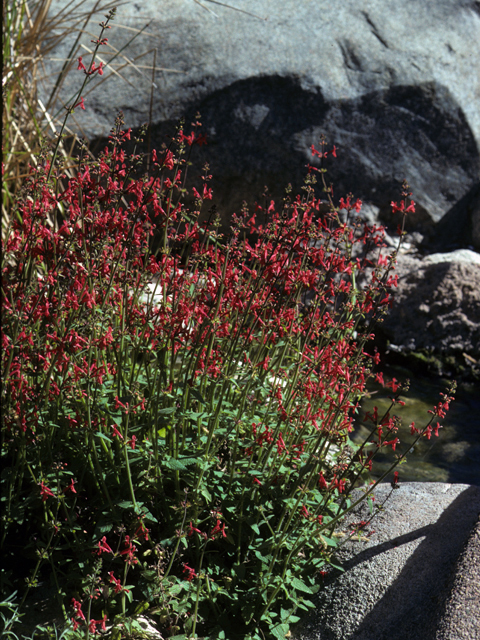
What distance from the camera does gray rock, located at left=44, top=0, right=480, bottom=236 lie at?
20.3ft

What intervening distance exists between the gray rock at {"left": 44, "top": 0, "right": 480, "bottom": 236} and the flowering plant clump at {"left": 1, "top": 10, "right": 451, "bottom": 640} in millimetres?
4048

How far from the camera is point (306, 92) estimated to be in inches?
254

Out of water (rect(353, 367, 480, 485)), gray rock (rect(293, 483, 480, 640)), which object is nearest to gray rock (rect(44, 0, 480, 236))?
water (rect(353, 367, 480, 485))

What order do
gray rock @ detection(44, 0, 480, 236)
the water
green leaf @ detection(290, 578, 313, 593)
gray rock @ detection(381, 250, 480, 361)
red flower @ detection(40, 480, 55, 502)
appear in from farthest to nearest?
gray rock @ detection(44, 0, 480, 236) < gray rock @ detection(381, 250, 480, 361) < the water < green leaf @ detection(290, 578, 313, 593) < red flower @ detection(40, 480, 55, 502)

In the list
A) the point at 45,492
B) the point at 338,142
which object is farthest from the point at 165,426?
the point at 338,142

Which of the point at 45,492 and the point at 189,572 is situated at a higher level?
the point at 45,492

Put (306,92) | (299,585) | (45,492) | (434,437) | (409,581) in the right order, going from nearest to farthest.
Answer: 1. (45,492)
2. (299,585)
3. (409,581)
4. (434,437)
5. (306,92)

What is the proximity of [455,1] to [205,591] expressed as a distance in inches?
317

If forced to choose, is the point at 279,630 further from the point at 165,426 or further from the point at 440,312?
the point at 440,312

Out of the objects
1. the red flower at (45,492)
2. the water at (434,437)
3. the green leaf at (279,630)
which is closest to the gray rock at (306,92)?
the water at (434,437)

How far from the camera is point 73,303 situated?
2025 millimetres

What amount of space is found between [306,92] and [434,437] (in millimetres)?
3756

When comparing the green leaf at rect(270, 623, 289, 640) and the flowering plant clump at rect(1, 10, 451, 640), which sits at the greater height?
the flowering plant clump at rect(1, 10, 451, 640)

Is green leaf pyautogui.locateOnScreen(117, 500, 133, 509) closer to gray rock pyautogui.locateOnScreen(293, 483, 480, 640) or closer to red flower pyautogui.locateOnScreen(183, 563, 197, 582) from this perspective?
red flower pyautogui.locateOnScreen(183, 563, 197, 582)
